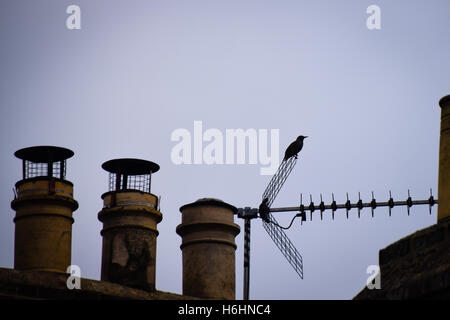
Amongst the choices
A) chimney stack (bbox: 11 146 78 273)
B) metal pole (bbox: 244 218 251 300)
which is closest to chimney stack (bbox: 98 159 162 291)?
chimney stack (bbox: 11 146 78 273)

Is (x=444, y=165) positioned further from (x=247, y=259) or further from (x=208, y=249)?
(x=247, y=259)

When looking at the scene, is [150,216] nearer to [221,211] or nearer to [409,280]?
[221,211]

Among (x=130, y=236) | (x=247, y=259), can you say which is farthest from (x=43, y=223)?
(x=247, y=259)

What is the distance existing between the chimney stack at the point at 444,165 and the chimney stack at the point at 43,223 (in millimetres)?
7545

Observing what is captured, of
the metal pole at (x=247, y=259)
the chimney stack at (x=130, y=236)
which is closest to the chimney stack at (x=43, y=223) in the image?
the chimney stack at (x=130, y=236)

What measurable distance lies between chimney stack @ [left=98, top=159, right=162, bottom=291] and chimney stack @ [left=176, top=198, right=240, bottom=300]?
1.73m

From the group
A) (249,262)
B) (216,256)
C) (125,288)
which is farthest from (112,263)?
(249,262)

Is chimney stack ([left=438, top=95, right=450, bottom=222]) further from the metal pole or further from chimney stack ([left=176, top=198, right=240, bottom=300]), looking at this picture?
the metal pole

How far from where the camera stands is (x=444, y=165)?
18844 mm

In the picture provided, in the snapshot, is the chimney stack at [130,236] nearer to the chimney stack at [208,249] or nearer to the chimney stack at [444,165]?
the chimney stack at [208,249]

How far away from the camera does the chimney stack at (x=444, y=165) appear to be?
18641 millimetres

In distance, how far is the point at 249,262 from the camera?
26.4 metres

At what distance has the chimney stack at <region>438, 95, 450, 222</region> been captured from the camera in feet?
61.2
